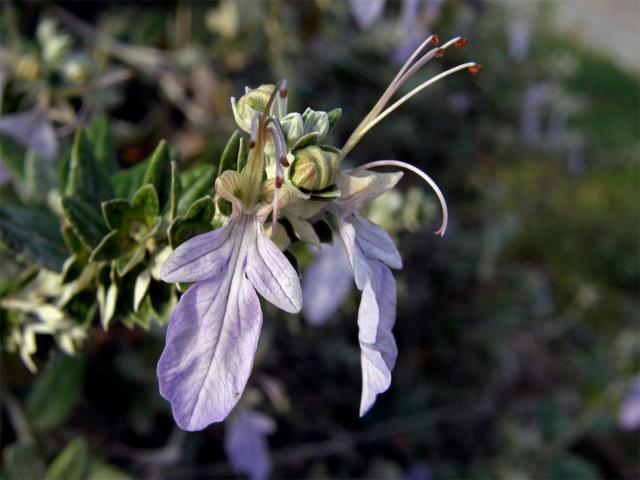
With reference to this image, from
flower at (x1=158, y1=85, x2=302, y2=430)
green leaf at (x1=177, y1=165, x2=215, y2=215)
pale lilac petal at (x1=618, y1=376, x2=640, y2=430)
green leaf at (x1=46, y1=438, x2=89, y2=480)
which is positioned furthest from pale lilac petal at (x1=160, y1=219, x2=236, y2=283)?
pale lilac petal at (x1=618, y1=376, x2=640, y2=430)

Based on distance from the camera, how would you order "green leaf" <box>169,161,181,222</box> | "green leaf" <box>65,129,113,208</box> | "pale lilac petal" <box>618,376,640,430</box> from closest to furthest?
1. "green leaf" <box>169,161,181,222</box>
2. "green leaf" <box>65,129,113,208</box>
3. "pale lilac petal" <box>618,376,640,430</box>

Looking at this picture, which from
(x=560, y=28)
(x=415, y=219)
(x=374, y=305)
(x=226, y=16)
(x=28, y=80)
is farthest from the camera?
(x=560, y=28)

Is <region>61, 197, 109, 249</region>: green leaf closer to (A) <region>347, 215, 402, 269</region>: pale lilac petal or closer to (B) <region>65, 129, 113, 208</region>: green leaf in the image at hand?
(B) <region>65, 129, 113, 208</region>: green leaf

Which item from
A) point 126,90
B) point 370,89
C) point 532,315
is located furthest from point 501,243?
point 126,90

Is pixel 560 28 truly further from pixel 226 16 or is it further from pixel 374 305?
pixel 374 305

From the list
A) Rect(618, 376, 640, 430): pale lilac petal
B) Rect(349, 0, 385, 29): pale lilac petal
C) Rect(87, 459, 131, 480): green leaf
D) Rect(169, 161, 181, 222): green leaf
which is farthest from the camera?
Rect(618, 376, 640, 430): pale lilac petal

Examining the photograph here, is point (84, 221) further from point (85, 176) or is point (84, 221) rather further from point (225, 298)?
point (225, 298)

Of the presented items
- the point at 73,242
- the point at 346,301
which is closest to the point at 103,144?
the point at 73,242
